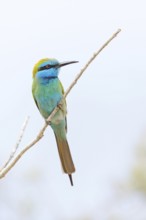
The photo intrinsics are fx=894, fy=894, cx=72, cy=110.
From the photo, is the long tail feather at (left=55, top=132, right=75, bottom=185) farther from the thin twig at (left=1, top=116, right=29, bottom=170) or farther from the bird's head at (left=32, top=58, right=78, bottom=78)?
the thin twig at (left=1, top=116, right=29, bottom=170)

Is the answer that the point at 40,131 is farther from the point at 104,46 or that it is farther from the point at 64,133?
the point at 64,133

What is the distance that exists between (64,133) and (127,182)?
1.91 metres

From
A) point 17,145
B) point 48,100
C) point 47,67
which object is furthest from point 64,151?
point 17,145

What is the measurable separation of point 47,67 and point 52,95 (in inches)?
6.6

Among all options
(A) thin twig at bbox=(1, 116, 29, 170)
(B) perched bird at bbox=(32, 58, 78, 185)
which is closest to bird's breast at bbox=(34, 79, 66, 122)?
(B) perched bird at bbox=(32, 58, 78, 185)

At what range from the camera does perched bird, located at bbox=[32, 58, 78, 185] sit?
477 cm

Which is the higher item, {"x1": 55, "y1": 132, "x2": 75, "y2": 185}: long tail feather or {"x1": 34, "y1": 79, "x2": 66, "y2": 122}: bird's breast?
{"x1": 34, "y1": 79, "x2": 66, "y2": 122}: bird's breast

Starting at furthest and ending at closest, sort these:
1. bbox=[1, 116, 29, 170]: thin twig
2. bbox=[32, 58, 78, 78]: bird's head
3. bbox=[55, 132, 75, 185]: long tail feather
→ bbox=[32, 58, 78, 78]: bird's head < bbox=[55, 132, 75, 185]: long tail feather < bbox=[1, 116, 29, 170]: thin twig

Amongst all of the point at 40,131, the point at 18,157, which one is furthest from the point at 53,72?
the point at 18,157

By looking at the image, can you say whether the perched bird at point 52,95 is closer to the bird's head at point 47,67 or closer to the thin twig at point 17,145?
the bird's head at point 47,67

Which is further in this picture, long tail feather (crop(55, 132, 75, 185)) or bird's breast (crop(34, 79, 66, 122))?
bird's breast (crop(34, 79, 66, 122))

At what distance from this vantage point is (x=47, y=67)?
4.78m

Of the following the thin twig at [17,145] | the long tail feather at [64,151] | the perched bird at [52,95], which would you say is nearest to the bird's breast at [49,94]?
the perched bird at [52,95]

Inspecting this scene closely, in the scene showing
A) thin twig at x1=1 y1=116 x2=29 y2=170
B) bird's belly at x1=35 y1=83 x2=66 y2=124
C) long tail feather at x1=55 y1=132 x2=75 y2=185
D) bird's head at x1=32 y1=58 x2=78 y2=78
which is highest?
thin twig at x1=1 y1=116 x2=29 y2=170
